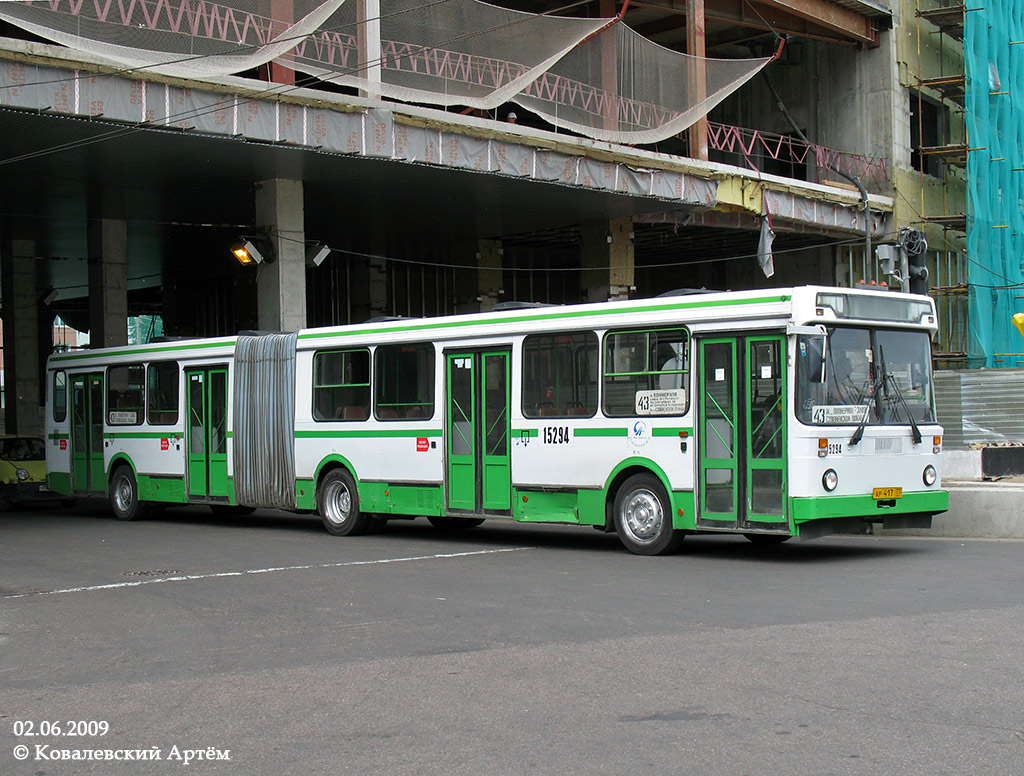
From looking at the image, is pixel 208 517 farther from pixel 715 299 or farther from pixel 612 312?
pixel 715 299

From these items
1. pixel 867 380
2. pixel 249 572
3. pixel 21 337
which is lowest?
pixel 249 572

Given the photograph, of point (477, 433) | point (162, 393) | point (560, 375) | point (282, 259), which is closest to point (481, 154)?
point (282, 259)

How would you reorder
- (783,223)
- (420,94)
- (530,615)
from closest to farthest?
(530,615) < (420,94) < (783,223)

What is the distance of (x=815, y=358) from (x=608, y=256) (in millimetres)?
19254

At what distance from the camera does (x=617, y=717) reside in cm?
636

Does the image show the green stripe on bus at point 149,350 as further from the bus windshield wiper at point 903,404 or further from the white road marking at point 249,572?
the bus windshield wiper at point 903,404

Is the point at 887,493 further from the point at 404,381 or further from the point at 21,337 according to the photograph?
the point at 21,337

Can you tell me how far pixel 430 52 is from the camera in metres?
21.3

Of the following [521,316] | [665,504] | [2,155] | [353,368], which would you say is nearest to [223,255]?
[2,155]

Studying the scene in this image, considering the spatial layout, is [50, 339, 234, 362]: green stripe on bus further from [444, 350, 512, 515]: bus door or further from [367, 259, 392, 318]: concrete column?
[367, 259, 392, 318]: concrete column

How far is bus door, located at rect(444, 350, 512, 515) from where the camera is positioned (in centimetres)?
1532

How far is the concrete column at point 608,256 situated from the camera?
31438 millimetres

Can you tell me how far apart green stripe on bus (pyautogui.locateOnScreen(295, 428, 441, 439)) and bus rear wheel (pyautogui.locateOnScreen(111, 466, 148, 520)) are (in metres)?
4.89

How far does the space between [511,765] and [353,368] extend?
12160mm
